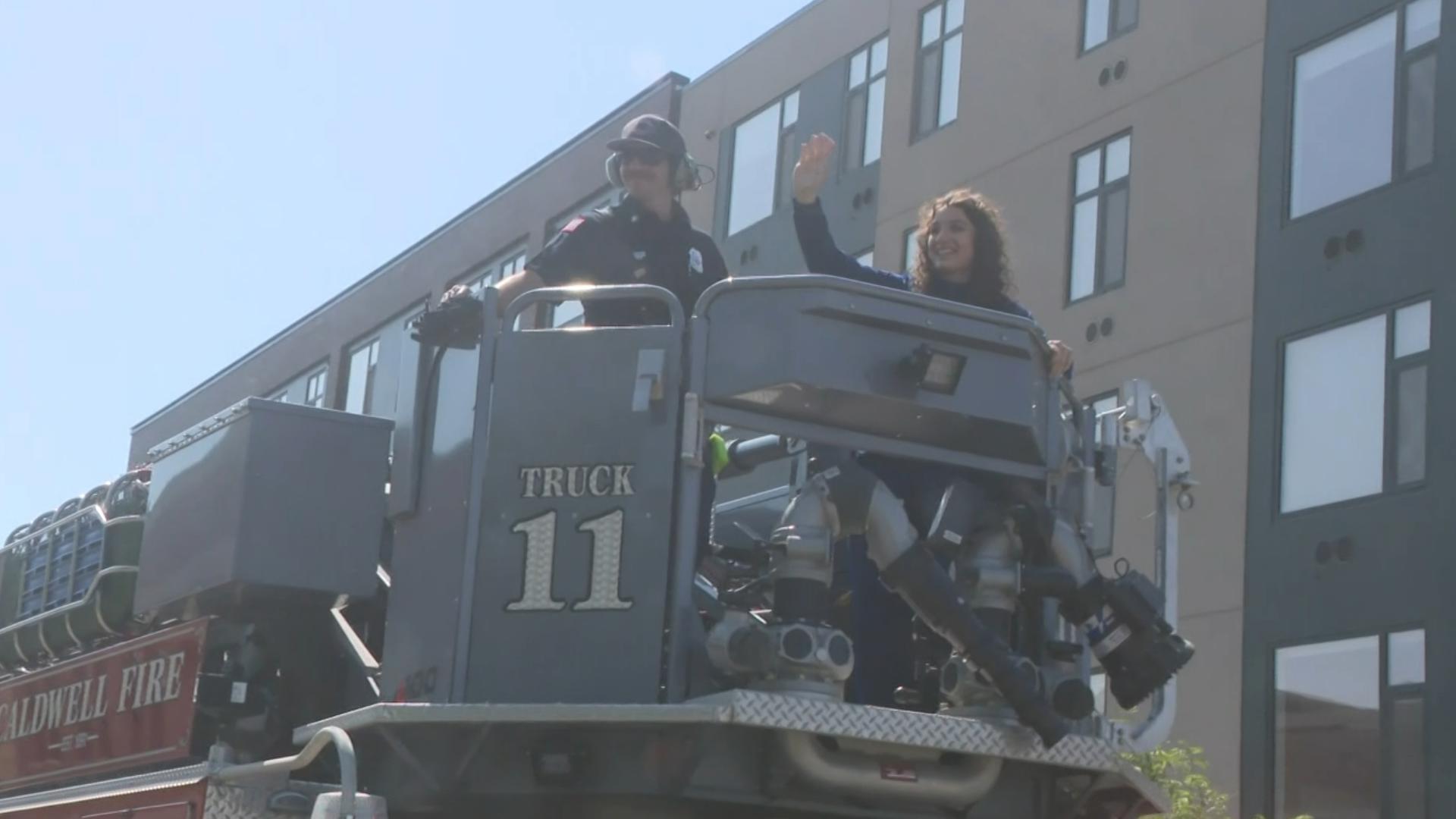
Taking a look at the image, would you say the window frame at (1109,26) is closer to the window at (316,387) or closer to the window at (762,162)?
the window at (762,162)

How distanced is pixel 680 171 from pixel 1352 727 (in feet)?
49.1

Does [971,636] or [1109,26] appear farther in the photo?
[1109,26]

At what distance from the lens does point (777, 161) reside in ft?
96.7

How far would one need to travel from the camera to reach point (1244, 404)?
71.9 feet

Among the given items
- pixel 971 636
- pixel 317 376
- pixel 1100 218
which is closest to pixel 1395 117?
pixel 1100 218

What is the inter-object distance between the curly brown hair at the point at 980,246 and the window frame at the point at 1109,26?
1784 cm

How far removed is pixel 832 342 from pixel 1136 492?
54.8 ft

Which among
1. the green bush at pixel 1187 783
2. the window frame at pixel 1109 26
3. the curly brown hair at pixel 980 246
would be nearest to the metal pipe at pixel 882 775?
the curly brown hair at pixel 980 246

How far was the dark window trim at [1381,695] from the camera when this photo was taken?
19469mm

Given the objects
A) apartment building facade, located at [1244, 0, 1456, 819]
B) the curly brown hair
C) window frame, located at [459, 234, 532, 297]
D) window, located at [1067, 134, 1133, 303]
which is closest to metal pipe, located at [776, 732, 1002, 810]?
the curly brown hair

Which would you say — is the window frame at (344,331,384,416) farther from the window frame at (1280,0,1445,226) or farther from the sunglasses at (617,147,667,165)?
the sunglasses at (617,147,667,165)

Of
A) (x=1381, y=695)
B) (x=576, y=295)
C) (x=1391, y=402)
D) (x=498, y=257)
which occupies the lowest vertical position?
(x=576, y=295)

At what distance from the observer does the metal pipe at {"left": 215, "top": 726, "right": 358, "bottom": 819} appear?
5422 millimetres

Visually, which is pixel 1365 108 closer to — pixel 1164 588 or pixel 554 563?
pixel 1164 588
